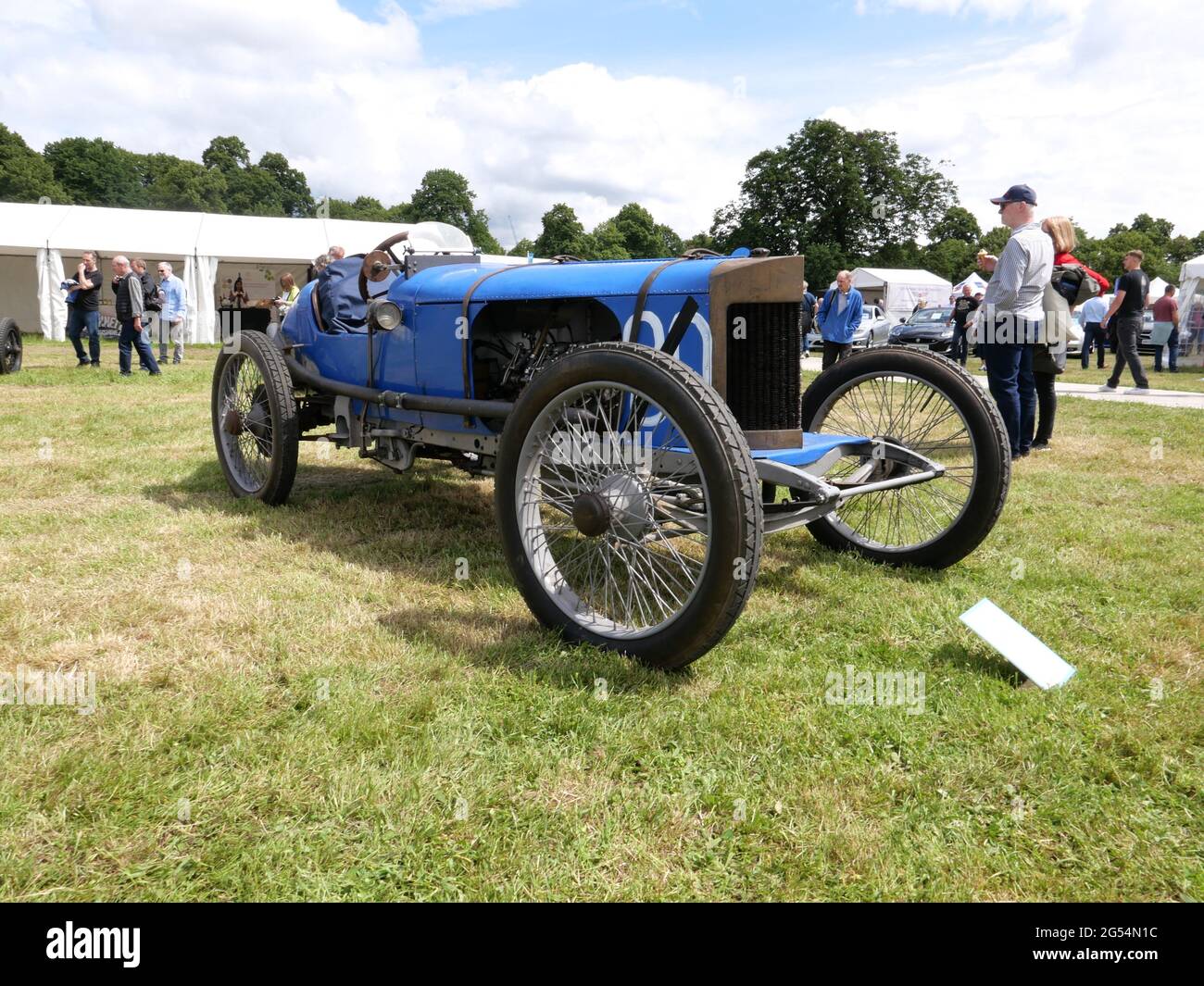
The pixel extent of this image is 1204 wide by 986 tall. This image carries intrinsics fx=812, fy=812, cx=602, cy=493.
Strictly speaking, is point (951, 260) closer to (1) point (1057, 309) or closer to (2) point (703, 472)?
(1) point (1057, 309)

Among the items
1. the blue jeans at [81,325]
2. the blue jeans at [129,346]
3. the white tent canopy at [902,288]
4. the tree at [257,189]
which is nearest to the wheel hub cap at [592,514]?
the blue jeans at [129,346]

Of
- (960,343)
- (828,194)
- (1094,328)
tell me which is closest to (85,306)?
(960,343)

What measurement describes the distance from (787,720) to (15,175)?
266ft

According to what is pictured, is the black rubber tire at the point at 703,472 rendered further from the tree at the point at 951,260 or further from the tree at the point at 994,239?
the tree at the point at 994,239

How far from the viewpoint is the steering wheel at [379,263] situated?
188 inches

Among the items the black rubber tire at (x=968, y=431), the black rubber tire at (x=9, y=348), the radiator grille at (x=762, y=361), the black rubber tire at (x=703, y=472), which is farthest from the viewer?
the black rubber tire at (x=9, y=348)

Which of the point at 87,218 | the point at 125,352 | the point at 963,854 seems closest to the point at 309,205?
the point at 87,218

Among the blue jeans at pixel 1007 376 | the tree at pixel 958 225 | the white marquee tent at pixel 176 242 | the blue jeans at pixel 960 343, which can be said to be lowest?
the blue jeans at pixel 1007 376

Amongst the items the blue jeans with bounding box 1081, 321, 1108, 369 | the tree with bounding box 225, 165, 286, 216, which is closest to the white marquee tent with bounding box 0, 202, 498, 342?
the blue jeans with bounding box 1081, 321, 1108, 369

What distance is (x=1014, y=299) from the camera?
6.19 meters

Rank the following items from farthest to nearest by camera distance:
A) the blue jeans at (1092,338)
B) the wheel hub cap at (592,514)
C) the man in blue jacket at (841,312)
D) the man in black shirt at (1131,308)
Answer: the blue jeans at (1092,338) < the man in black shirt at (1131,308) < the man in blue jacket at (841,312) < the wheel hub cap at (592,514)

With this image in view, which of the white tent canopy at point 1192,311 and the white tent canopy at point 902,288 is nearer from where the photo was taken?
the white tent canopy at point 1192,311

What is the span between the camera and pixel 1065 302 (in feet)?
23.1

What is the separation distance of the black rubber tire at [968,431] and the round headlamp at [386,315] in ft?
7.34
